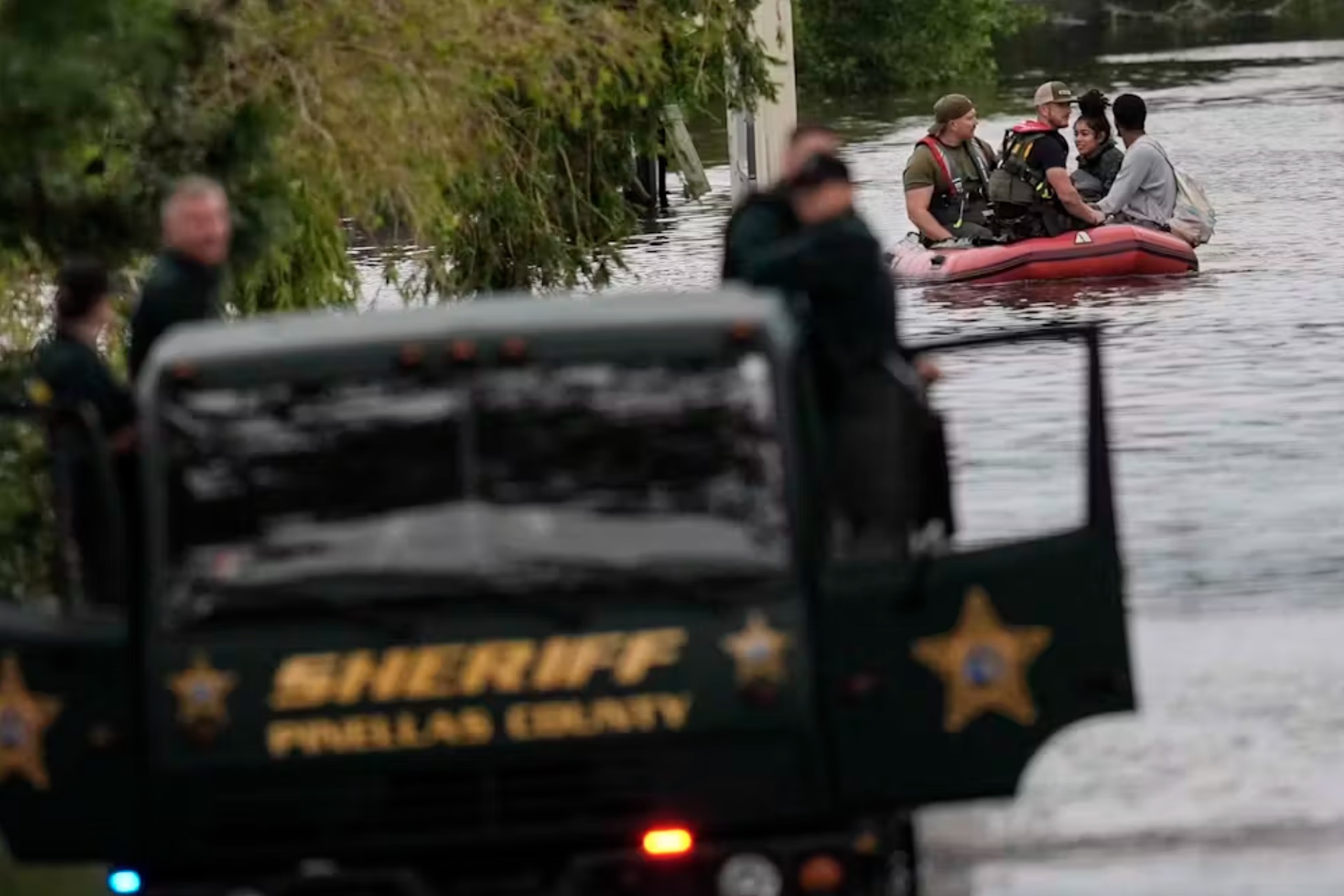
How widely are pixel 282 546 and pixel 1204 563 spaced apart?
7.89 metres

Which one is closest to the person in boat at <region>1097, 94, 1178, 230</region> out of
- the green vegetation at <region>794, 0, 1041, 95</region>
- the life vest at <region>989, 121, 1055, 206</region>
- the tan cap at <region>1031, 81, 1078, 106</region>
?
the tan cap at <region>1031, 81, 1078, 106</region>

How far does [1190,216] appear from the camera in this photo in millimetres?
30266

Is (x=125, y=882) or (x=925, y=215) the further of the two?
(x=925, y=215)

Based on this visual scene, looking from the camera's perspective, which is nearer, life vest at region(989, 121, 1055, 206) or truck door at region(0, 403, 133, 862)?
truck door at region(0, 403, 133, 862)

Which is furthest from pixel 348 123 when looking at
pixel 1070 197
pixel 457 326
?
pixel 1070 197

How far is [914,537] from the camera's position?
10.0 metres

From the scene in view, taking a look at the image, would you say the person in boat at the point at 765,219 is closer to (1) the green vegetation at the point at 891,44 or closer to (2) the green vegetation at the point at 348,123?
(2) the green vegetation at the point at 348,123

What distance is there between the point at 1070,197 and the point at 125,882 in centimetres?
2067

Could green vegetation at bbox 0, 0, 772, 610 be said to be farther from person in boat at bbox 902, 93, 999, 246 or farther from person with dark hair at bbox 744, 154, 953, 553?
person in boat at bbox 902, 93, 999, 246

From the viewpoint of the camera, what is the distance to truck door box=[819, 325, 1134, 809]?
8.59 meters

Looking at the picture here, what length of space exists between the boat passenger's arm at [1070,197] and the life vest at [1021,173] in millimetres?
104

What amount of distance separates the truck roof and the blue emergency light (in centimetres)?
119

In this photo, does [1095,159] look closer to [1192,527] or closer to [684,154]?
[684,154]

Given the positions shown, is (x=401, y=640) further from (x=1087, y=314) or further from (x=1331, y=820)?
(x=1087, y=314)
